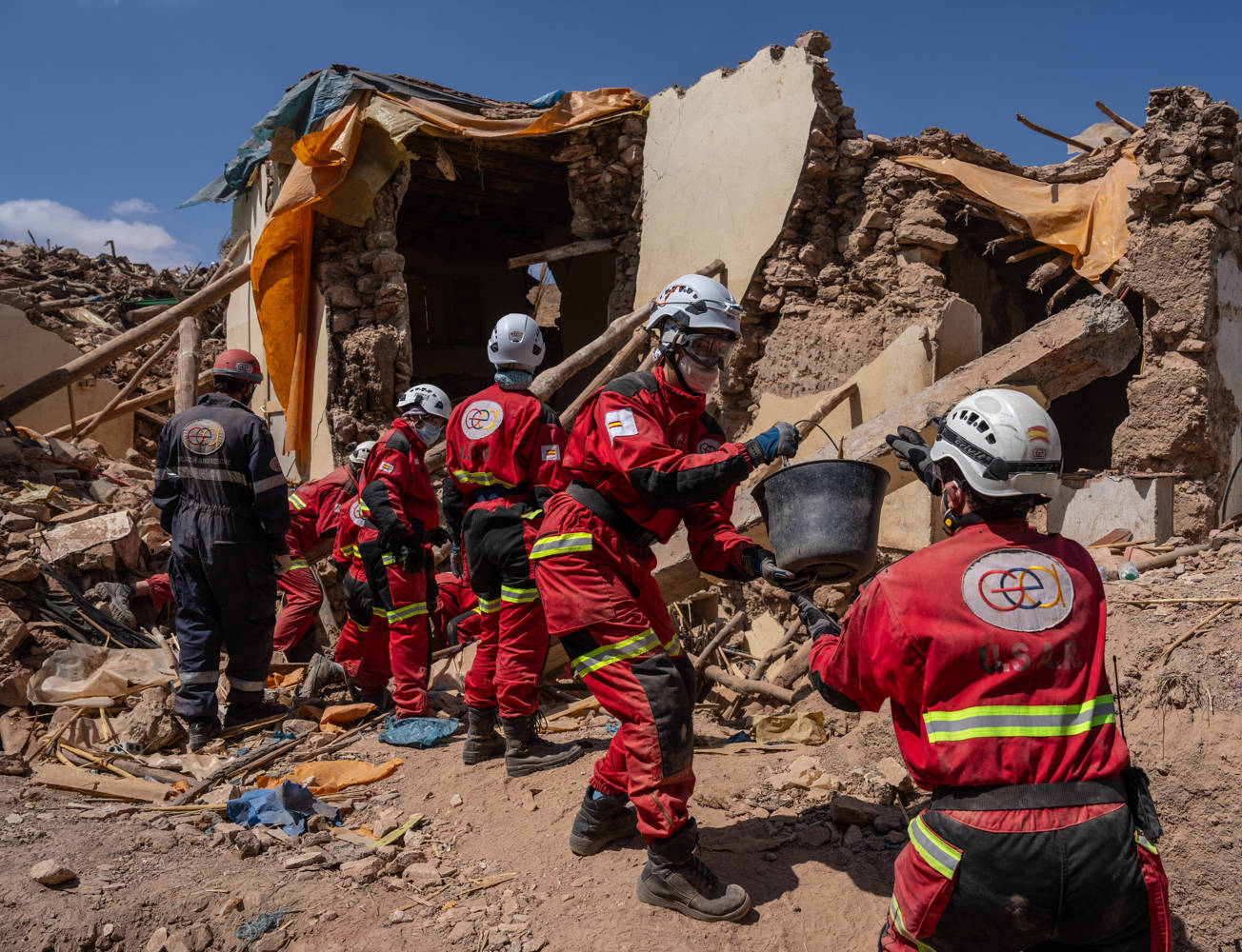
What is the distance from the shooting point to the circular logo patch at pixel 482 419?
14.6 ft

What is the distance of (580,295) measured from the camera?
11.5 m

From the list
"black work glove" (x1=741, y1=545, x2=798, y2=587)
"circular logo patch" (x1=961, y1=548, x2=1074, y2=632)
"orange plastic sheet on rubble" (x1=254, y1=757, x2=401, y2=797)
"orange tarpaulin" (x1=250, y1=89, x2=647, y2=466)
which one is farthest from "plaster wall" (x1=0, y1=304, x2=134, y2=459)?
"circular logo patch" (x1=961, y1=548, x2=1074, y2=632)

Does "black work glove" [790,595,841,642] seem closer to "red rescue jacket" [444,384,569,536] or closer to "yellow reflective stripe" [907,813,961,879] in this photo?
"yellow reflective stripe" [907,813,961,879]

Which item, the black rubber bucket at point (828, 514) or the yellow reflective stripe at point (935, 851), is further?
the black rubber bucket at point (828, 514)

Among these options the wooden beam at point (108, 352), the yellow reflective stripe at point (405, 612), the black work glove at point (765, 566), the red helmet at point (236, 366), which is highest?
the wooden beam at point (108, 352)

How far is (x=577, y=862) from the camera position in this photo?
10.6 feet

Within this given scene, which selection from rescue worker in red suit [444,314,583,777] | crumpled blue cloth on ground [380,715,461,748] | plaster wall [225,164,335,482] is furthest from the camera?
plaster wall [225,164,335,482]

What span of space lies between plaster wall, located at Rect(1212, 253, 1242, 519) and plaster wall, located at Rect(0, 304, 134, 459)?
12.8m

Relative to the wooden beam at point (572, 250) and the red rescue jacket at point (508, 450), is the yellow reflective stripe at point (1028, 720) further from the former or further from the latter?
the wooden beam at point (572, 250)

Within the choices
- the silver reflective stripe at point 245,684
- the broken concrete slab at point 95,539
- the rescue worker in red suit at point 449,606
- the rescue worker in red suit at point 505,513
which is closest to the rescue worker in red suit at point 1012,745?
the rescue worker in red suit at point 505,513

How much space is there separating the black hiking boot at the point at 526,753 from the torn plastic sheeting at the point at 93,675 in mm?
2663

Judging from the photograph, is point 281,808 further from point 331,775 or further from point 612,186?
point 612,186

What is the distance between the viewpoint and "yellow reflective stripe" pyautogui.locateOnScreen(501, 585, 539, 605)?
4.22 metres

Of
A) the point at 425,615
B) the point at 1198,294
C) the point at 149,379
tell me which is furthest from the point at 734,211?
the point at 149,379
